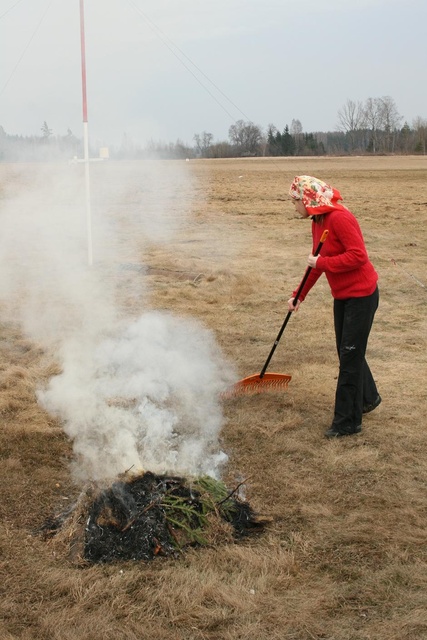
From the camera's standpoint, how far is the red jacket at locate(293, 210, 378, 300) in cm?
423

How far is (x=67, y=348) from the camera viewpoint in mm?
5984

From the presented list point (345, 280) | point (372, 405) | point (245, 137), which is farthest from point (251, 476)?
point (245, 137)

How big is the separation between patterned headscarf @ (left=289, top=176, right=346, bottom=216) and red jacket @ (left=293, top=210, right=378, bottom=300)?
0.23 ft

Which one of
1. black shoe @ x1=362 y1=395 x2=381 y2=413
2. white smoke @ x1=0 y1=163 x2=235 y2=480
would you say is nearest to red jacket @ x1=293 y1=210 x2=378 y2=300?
black shoe @ x1=362 y1=395 x2=381 y2=413

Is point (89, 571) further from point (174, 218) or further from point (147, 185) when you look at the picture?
point (174, 218)

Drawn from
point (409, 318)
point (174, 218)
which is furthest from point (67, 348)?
point (174, 218)

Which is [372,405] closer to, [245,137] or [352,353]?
[352,353]

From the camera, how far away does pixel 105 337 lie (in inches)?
248

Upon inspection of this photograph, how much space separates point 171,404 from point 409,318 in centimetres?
391

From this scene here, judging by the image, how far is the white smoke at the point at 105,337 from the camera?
4242mm

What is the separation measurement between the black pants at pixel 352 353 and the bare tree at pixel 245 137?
2888 millimetres

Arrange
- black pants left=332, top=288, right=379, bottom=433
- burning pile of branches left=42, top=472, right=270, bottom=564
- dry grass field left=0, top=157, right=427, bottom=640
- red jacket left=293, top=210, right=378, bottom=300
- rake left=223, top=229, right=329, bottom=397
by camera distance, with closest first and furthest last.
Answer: dry grass field left=0, top=157, right=427, bottom=640 → burning pile of branches left=42, top=472, right=270, bottom=564 → red jacket left=293, top=210, right=378, bottom=300 → black pants left=332, top=288, right=379, bottom=433 → rake left=223, top=229, right=329, bottom=397

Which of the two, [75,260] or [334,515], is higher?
[75,260]

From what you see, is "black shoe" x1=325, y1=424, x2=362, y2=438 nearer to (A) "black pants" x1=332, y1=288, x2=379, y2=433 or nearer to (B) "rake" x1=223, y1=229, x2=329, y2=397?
(A) "black pants" x1=332, y1=288, x2=379, y2=433
